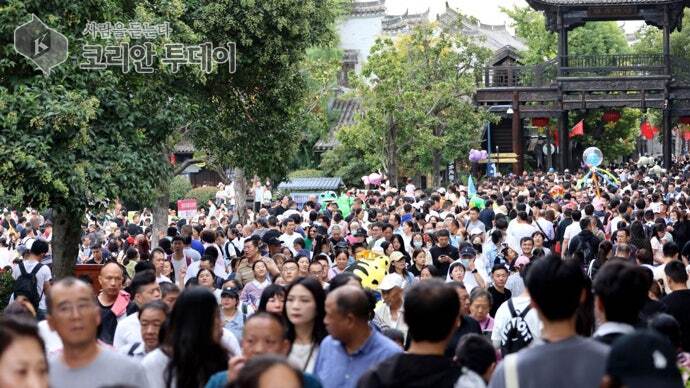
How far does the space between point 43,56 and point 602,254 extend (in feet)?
20.8

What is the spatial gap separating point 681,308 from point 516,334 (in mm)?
1303

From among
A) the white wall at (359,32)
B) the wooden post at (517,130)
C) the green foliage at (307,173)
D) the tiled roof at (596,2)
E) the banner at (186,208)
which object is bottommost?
the banner at (186,208)

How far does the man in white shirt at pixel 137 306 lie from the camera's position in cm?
920

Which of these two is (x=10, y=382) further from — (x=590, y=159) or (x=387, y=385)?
(x=590, y=159)

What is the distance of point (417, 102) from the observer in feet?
129

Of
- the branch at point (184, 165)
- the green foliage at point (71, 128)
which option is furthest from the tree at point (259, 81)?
the green foliage at point (71, 128)

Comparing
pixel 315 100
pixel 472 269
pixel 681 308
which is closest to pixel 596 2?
pixel 315 100

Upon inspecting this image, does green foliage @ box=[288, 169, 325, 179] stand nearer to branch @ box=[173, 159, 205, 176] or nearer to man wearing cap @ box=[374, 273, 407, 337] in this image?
branch @ box=[173, 159, 205, 176]

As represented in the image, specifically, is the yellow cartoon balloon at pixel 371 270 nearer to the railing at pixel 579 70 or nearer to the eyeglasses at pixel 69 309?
the eyeglasses at pixel 69 309

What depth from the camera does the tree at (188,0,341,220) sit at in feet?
69.3

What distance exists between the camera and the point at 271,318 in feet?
22.3

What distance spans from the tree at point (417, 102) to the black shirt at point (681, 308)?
28553 mm

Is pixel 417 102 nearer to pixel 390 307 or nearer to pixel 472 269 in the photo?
pixel 472 269

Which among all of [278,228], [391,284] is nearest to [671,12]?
[278,228]
